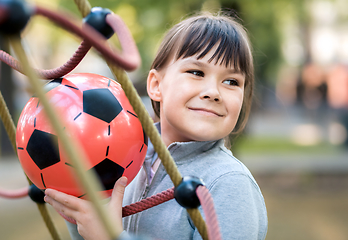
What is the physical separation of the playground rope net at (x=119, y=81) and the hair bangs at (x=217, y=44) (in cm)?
41

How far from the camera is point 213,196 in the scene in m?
1.09

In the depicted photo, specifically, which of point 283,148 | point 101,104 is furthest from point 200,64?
point 283,148

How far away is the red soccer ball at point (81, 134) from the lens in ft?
3.08

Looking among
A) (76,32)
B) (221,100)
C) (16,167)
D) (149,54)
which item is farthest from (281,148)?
(76,32)

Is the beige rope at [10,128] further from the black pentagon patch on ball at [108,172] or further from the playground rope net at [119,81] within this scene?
the black pentagon patch on ball at [108,172]

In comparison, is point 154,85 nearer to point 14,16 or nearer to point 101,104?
point 101,104

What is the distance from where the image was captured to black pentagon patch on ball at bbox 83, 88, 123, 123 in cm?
97

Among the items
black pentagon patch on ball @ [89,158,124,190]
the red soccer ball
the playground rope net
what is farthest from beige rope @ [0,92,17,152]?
black pentagon patch on ball @ [89,158,124,190]

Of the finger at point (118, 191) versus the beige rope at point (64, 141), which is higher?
the beige rope at point (64, 141)

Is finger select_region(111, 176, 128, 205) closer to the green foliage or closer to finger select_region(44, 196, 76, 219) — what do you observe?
finger select_region(44, 196, 76, 219)

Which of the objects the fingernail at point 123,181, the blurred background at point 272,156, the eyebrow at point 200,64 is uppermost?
the eyebrow at point 200,64

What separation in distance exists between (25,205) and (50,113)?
4784 millimetres

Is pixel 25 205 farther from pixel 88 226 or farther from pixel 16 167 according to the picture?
pixel 88 226

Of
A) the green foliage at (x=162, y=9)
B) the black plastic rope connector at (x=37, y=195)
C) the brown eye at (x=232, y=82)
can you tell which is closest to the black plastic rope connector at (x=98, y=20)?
the brown eye at (x=232, y=82)
